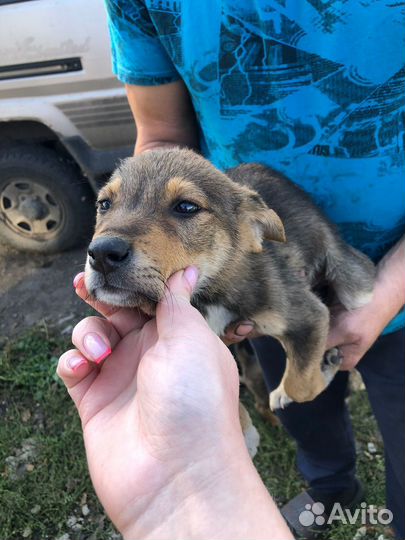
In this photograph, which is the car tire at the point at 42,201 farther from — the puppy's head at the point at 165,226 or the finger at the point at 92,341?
the finger at the point at 92,341

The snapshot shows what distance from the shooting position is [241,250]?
2648 mm

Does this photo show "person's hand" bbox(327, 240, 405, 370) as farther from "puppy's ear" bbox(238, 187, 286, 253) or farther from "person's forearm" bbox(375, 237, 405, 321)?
"puppy's ear" bbox(238, 187, 286, 253)

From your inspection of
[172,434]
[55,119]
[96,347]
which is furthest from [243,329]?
[55,119]

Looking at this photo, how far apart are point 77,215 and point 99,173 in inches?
26.0

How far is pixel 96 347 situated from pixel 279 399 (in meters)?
1.59

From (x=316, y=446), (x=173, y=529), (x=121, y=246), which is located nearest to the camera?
(x=173, y=529)

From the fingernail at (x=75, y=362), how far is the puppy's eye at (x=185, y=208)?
2.76 feet

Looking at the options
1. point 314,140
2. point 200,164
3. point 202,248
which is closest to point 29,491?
point 202,248

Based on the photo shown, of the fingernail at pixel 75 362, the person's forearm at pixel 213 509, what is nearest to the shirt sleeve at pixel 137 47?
the fingernail at pixel 75 362

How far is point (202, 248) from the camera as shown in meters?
2.38

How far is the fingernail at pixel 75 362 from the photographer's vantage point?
1.92 metres

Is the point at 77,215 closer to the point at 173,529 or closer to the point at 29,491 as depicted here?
the point at 29,491

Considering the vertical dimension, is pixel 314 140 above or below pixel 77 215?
above

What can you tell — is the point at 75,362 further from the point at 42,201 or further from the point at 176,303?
the point at 42,201
